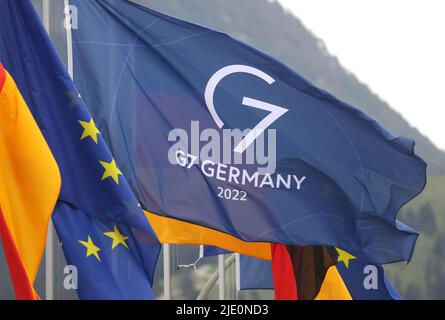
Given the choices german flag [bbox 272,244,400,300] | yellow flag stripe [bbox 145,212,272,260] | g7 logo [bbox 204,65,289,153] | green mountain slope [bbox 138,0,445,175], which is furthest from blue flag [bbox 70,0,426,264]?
green mountain slope [bbox 138,0,445,175]

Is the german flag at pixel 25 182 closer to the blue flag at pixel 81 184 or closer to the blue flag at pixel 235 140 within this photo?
the blue flag at pixel 81 184

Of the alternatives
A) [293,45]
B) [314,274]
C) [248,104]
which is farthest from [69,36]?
[293,45]

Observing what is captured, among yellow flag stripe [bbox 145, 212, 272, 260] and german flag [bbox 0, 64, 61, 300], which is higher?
yellow flag stripe [bbox 145, 212, 272, 260]

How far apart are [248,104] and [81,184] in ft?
8.71

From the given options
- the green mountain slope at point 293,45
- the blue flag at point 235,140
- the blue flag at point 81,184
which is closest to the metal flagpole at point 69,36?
the blue flag at point 235,140

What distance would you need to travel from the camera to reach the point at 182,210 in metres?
12.6

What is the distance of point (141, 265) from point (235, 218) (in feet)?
6.48

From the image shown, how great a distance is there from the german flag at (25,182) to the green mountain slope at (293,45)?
90371 millimetres

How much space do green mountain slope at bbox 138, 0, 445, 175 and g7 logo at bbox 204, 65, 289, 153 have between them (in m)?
87.4

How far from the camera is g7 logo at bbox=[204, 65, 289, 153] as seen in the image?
42.6 ft

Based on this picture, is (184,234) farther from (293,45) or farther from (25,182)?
(293,45)

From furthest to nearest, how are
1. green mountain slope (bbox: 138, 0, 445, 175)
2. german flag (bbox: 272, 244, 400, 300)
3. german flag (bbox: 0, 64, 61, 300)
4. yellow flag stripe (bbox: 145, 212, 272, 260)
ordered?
green mountain slope (bbox: 138, 0, 445, 175) → german flag (bbox: 272, 244, 400, 300) → yellow flag stripe (bbox: 145, 212, 272, 260) → german flag (bbox: 0, 64, 61, 300)

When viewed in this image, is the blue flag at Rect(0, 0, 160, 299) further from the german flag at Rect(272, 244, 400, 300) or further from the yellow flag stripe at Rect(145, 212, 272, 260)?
the german flag at Rect(272, 244, 400, 300)
